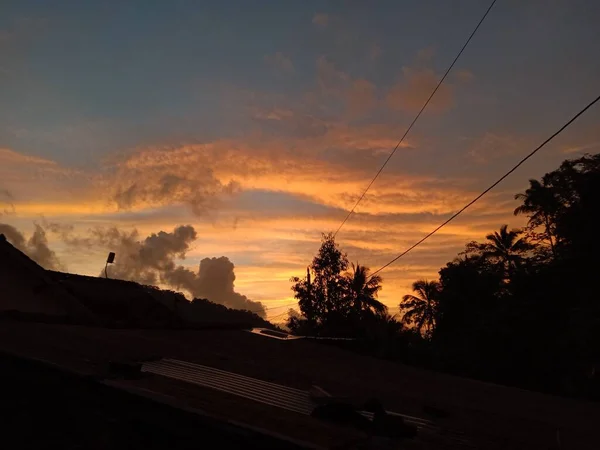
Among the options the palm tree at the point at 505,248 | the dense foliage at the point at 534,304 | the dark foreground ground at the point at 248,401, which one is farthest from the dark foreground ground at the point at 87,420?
the palm tree at the point at 505,248

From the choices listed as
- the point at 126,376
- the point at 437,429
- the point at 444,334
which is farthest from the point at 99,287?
the point at 444,334

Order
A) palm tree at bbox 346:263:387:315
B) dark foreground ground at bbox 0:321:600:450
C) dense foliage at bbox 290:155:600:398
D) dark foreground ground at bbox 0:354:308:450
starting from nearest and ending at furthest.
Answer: dark foreground ground at bbox 0:354:308:450 < dark foreground ground at bbox 0:321:600:450 < dense foliage at bbox 290:155:600:398 < palm tree at bbox 346:263:387:315

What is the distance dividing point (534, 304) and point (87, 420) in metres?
23.9

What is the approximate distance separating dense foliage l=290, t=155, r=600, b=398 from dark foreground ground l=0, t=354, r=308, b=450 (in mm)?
18720

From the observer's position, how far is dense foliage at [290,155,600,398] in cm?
2055

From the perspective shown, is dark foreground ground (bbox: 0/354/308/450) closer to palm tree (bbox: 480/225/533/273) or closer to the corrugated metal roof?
the corrugated metal roof

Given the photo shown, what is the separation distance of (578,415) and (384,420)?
5638 millimetres

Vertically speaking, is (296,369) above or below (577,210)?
below

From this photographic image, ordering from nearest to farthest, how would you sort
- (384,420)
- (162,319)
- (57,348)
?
(384,420)
(57,348)
(162,319)

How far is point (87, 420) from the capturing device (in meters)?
4.54

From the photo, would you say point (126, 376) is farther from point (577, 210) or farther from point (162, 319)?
point (577, 210)

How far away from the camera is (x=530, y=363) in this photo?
24.5 m

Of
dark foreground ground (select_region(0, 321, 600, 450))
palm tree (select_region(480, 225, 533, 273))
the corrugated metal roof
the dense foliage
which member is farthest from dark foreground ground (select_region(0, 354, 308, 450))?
palm tree (select_region(480, 225, 533, 273))

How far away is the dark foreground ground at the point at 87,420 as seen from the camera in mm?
3622
